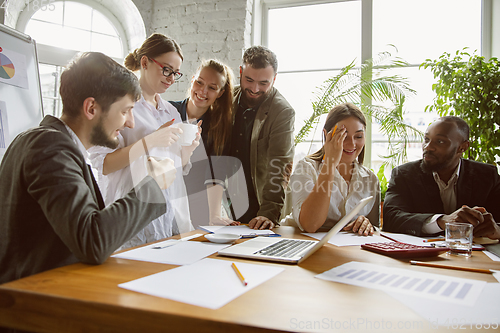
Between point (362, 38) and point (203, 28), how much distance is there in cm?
154

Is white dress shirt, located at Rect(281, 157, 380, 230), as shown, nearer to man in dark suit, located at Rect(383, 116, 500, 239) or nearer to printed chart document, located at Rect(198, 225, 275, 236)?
man in dark suit, located at Rect(383, 116, 500, 239)

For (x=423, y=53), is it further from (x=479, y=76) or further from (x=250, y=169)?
(x=250, y=169)

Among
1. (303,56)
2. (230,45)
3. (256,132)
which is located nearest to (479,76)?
(303,56)

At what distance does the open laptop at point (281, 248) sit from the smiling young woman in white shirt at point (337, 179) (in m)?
0.37

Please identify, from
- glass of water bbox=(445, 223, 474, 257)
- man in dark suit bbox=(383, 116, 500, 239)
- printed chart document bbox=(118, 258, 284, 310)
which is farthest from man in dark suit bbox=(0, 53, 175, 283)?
man in dark suit bbox=(383, 116, 500, 239)

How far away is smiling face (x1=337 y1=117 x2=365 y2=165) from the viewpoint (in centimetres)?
170

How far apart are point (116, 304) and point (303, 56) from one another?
3.32 metres

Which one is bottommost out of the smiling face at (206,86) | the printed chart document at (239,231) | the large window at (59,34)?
the printed chart document at (239,231)

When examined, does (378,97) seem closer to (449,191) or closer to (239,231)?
(449,191)

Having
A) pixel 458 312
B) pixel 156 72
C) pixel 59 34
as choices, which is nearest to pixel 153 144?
pixel 156 72

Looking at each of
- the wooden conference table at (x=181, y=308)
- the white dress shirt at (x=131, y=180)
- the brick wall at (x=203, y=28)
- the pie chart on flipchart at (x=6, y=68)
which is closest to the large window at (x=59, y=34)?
the brick wall at (x=203, y=28)

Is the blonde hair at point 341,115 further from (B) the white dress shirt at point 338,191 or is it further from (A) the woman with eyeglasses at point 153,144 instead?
(A) the woman with eyeglasses at point 153,144

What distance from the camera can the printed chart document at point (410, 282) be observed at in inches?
24.4

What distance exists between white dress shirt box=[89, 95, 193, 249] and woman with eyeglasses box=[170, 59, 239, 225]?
0.64ft
